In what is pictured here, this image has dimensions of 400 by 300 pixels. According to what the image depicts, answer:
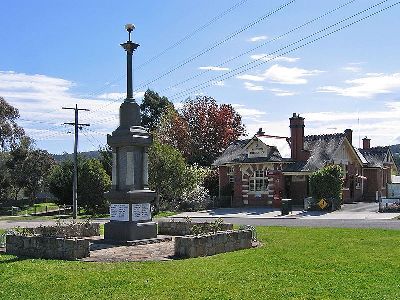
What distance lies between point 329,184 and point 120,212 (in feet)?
79.1

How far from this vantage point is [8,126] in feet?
216

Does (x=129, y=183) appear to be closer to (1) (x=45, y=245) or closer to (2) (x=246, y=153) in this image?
(1) (x=45, y=245)

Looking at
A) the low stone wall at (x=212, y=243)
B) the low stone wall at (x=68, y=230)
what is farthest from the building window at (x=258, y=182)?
the low stone wall at (x=212, y=243)

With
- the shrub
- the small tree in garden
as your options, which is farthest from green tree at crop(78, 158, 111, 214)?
the small tree in garden

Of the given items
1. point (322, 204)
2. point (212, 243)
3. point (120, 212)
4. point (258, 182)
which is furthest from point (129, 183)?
point (258, 182)

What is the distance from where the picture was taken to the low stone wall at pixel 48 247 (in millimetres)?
14656

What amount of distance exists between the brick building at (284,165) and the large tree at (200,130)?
11.7 meters

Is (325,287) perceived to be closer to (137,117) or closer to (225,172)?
(137,117)

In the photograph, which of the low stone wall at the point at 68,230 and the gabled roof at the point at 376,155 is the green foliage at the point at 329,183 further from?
the low stone wall at the point at 68,230

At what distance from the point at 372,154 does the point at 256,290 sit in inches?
1947

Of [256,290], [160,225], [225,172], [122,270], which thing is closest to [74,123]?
[225,172]

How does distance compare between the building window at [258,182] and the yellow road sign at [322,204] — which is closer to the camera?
the yellow road sign at [322,204]

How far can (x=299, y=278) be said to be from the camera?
36.8 feet

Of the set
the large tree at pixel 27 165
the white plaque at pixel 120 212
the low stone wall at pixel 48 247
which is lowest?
the low stone wall at pixel 48 247
